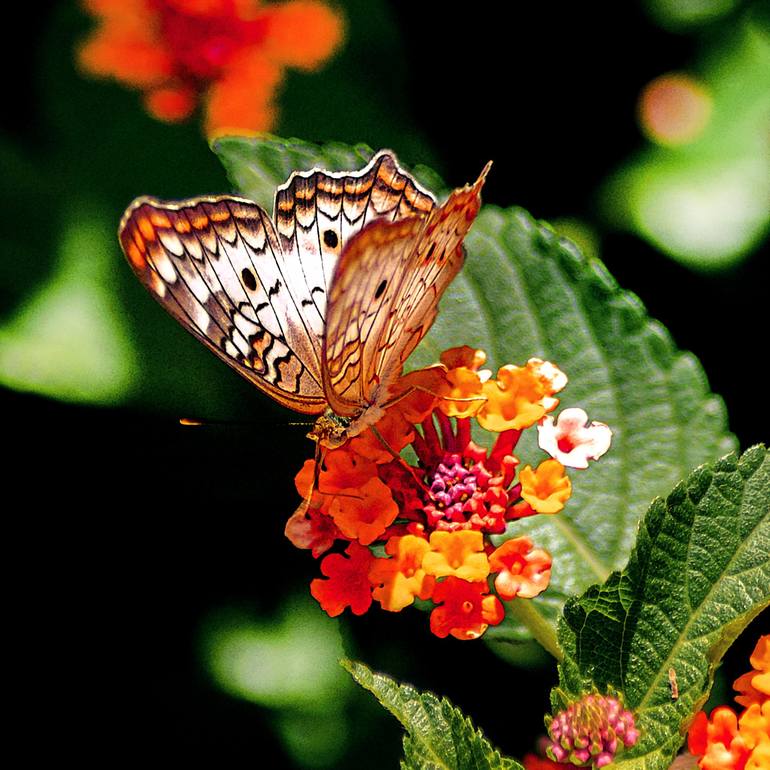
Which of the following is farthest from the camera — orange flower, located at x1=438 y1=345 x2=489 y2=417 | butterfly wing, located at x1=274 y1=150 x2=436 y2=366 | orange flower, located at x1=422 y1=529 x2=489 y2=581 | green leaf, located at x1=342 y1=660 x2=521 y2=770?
butterfly wing, located at x1=274 y1=150 x2=436 y2=366

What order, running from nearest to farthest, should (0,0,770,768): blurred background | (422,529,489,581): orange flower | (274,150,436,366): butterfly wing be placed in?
(422,529,489,581): orange flower → (274,150,436,366): butterfly wing → (0,0,770,768): blurred background

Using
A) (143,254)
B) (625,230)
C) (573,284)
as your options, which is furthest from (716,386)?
(143,254)

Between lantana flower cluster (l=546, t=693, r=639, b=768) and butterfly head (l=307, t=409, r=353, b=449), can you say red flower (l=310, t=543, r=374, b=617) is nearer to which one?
butterfly head (l=307, t=409, r=353, b=449)

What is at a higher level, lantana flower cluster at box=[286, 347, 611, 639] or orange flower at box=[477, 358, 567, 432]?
orange flower at box=[477, 358, 567, 432]

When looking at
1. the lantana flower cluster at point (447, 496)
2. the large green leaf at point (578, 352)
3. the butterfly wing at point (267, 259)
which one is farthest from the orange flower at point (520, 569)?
the butterfly wing at point (267, 259)

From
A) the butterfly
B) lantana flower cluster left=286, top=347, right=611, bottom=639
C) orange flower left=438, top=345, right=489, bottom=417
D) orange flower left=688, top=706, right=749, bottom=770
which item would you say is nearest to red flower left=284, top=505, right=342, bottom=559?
lantana flower cluster left=286, top=347, right=611, bottom=639

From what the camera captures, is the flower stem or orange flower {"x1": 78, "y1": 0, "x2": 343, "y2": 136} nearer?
the flower stem

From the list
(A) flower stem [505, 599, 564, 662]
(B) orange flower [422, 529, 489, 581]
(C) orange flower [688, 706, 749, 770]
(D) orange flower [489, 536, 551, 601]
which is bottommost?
(A) flower stem [505, 599, 564, 662]
